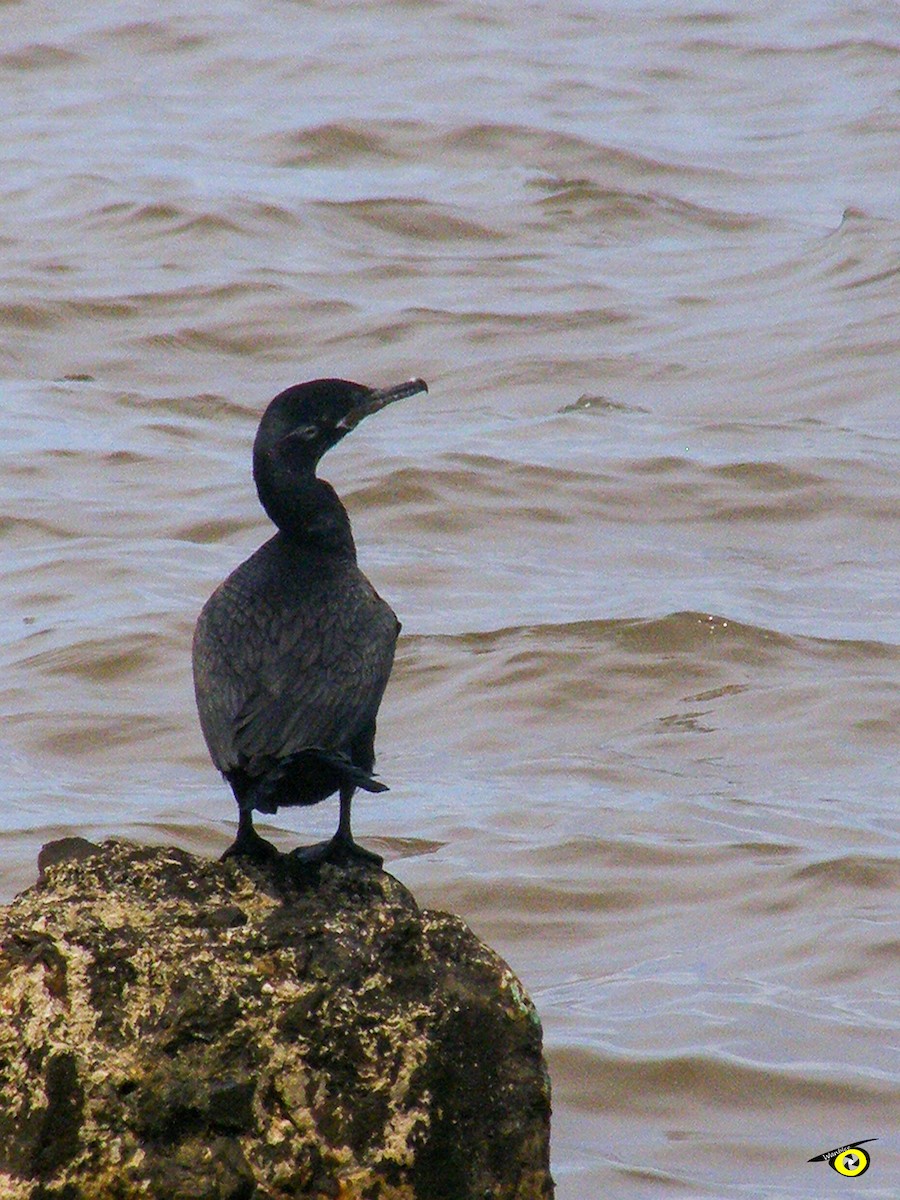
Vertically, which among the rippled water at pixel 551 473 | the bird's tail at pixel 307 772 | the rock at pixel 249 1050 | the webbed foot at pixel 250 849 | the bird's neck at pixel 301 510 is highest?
the bird's neck at pixel 301 510

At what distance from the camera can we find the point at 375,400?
19.6 feet

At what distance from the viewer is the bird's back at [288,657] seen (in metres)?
4.94

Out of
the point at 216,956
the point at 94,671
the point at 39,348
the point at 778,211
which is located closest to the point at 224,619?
the point at 216,956

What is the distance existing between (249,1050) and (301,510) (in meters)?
1.68

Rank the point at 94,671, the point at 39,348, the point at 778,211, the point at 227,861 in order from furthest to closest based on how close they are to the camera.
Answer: the point at 778,211, the point at 39,348, the point at 94,671, the point at 227,861

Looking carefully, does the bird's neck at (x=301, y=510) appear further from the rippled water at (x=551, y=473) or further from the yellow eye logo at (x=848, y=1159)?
the yellow eye logo at (x=848, y=1159)

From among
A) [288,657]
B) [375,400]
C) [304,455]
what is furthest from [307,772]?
[375,400]

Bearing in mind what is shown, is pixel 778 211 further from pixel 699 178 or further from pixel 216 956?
pixel 216 956

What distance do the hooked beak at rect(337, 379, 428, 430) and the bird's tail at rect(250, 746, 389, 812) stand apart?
3.87 ft

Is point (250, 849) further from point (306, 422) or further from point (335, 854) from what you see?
point (306, 422)

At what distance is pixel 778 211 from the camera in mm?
17984

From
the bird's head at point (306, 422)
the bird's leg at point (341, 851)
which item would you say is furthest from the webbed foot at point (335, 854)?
the bird's head at point (306, 422)

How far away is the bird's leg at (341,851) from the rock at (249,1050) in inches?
10.1

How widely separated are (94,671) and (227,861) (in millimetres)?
6229
